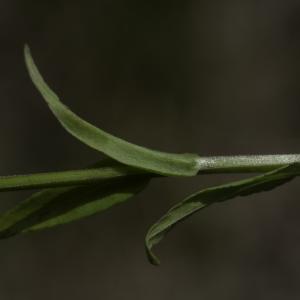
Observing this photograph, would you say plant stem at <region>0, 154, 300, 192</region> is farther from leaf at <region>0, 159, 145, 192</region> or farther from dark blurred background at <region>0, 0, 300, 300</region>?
dark blurred background at <region>0, 0, 300, 300</region>

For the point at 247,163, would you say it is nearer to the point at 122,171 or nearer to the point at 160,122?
the point at 122,171

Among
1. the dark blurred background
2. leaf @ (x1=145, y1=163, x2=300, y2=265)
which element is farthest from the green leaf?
the dark blurred background

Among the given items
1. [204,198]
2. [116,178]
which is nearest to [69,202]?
[116,178]

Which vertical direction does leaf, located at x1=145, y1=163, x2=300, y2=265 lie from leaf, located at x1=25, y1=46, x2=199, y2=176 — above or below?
below

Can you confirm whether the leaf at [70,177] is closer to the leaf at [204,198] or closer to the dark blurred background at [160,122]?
the leaf at [204,198]

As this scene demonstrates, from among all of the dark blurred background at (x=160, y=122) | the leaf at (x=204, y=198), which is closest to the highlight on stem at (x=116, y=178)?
the leaf at (x=204, y=198)
